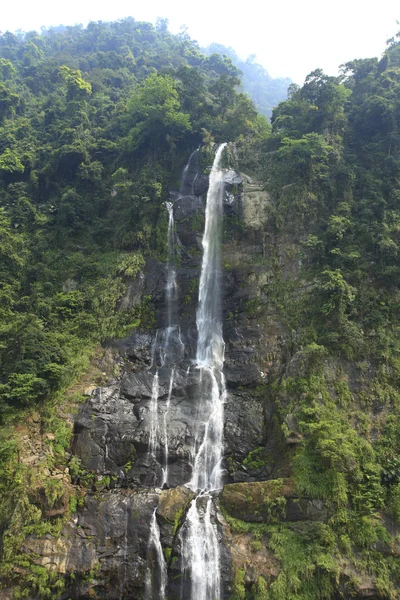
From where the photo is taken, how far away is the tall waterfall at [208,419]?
10.6 metres

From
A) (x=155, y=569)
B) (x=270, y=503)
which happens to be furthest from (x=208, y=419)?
(x=155, y=569)

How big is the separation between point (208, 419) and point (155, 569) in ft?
17.5

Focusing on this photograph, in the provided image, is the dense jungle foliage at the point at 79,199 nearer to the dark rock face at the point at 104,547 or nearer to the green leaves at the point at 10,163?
the green leaves at the point at 10,163

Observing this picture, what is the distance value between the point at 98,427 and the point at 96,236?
11.8 metres

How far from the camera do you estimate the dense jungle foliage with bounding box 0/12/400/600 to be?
36.2 ft

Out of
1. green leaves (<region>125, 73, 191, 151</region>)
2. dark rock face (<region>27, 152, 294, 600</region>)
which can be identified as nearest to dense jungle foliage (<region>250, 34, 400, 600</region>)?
dark rock face (<region>27, 152, 294, 600</region>)

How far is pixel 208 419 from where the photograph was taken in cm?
1487

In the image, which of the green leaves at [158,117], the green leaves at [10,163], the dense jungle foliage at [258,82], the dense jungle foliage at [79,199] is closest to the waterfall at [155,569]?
the dense jungle foliage at [79,199]

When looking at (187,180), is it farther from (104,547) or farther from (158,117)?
(104,547)

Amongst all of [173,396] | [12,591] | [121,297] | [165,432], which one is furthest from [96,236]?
[12,591]

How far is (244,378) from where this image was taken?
15.8 m

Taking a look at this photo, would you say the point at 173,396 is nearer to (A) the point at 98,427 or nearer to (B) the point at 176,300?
(A) the point at 98,427

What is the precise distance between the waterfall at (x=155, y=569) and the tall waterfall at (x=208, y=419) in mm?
661

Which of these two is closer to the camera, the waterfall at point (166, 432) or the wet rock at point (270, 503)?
the wet rock at point (270, 503)
